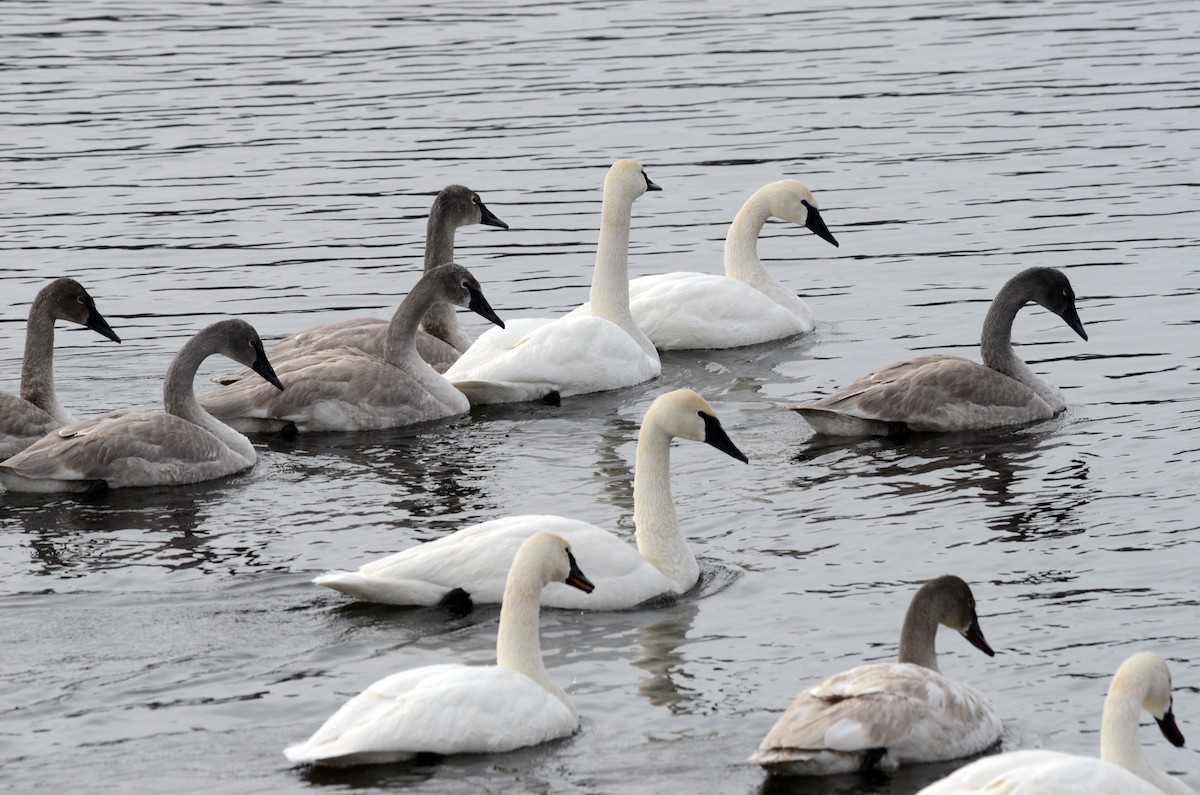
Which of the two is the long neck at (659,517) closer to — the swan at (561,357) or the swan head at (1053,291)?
the swan at (561,357)

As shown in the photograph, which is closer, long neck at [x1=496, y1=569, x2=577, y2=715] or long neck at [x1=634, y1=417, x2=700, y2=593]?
long neck at [x1=496, y1=569, x2=577, y2=715]

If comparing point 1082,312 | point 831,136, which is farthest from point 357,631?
point 831,136

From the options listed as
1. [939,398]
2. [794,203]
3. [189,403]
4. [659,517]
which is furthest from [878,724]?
[794,203]

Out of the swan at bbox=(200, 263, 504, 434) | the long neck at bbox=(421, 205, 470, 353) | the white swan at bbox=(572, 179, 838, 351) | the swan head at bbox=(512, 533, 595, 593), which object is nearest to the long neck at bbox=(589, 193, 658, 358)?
the white swan at bbox=(572, 179, 838, 351)

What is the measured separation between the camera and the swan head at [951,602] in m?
9.57

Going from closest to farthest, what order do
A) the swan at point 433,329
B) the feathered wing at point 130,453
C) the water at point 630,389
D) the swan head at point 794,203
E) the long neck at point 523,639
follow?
the long neck at point 523,639
the water at point 630,389
the feathered wing at point 130,453
the swan at point 433,329
the swan head at point 794,203

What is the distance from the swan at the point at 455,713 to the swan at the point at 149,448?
5094 millimetres

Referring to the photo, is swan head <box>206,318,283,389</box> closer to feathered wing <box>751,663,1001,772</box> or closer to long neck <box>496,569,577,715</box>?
long neck <box>496,569,577,715</box>

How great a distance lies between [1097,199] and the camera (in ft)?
76.8

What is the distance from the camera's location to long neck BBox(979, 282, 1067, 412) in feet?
50.4

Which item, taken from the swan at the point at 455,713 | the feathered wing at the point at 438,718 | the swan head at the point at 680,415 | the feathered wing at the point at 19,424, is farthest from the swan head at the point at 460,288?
the feathered wing at the point at 438,718

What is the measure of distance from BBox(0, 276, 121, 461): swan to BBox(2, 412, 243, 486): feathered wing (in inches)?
18.7

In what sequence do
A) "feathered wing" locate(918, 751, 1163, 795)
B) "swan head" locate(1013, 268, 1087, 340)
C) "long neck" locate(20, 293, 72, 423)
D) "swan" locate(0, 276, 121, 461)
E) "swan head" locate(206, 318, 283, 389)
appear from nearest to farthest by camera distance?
"feathered wing" locate(918, 751, 1163, 795) < "swan" locate(0, 276, 121, 461) < "swan head" locate(206, 318, 283, 389) < "long neck" locate(20, 293, 72, 423) < "swan head" locate(1013, 268, 1087, 340)

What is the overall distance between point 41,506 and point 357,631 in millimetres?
3637
